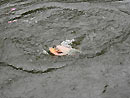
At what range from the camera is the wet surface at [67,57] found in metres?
1.98

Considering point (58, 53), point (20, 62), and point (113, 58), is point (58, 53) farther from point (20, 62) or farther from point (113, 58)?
point (113, 58)

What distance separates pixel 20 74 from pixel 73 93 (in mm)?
581

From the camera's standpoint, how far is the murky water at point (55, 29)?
7.69ft

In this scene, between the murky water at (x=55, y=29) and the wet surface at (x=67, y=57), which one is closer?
the wet surface at (x=67, y=57)

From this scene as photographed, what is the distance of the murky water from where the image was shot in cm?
234

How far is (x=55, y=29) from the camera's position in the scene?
2.78 meters

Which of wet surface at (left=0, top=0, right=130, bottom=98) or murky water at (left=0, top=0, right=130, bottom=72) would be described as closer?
wet surface at (left=0, top=0, right=130, bottom=98)

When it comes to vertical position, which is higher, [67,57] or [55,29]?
[55,29]

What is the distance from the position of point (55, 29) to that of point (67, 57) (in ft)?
1.89

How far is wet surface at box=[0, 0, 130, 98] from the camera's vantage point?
1.98 metres

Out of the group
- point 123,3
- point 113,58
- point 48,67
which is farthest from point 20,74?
point 123,3

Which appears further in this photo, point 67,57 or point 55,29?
point 55,29

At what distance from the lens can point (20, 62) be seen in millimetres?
2326

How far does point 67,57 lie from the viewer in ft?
7.66
